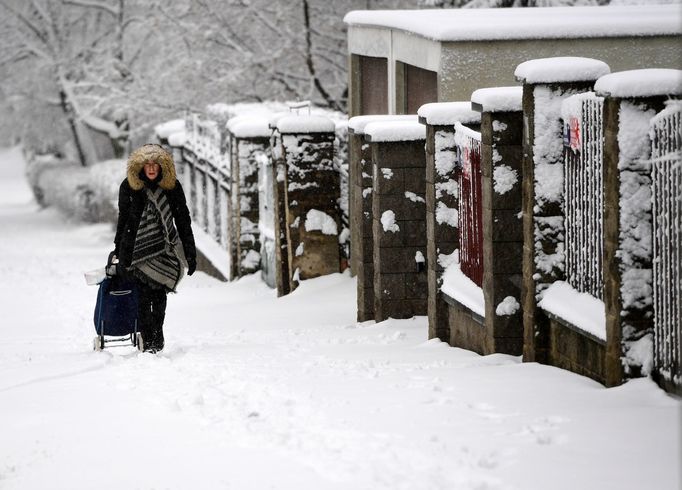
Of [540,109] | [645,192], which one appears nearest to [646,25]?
[540,109]

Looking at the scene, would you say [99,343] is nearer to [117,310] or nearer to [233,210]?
[117,310]

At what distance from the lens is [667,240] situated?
600 centimetres

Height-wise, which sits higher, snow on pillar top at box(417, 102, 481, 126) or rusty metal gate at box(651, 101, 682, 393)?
snow on pillar top at box(417, 102, 481, 126)

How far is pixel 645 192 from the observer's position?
6141 millimetres

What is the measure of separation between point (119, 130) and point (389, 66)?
2665 centimetres

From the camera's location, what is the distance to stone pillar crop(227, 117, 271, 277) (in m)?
16.8

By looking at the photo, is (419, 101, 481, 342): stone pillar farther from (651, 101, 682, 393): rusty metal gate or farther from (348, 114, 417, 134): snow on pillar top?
(651, 101, 682, 393): rusty metal gate

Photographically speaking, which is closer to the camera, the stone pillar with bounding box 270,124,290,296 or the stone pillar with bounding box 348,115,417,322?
the stone pillar with bounding box 348,115,417,322

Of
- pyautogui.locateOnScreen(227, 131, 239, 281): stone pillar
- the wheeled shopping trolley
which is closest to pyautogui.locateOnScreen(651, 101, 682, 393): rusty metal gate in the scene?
the wheeled shopping trolley

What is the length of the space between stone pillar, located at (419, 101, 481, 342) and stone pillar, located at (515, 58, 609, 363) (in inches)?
72.4

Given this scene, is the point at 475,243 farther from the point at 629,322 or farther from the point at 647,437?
the point at 647,437

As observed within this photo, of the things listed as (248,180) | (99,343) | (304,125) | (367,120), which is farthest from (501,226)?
(248,180)

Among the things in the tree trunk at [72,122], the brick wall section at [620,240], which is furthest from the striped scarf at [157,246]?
the tree trunk at [72,122]

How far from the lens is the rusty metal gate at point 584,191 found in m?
6.79
